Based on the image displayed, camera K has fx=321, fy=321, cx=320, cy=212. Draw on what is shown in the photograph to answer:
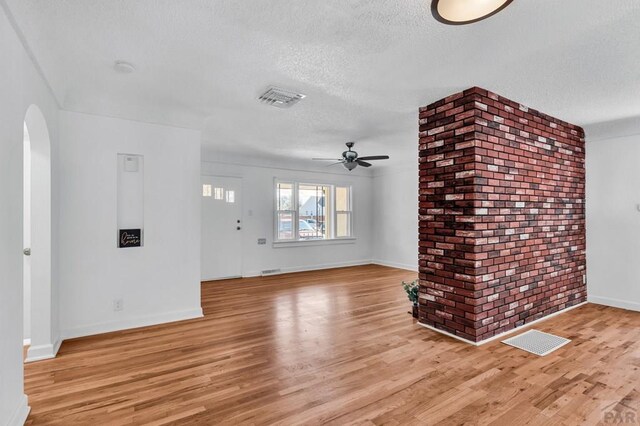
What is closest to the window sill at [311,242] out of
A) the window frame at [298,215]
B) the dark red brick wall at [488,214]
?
the window frame at [298,215]

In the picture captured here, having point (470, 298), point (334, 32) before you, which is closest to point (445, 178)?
point (470, 298)

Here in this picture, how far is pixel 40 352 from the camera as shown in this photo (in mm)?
2834

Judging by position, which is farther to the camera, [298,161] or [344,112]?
[298,161]

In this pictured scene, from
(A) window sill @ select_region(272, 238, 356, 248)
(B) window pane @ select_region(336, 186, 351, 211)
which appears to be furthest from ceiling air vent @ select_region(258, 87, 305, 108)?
(B) window pane @ select_region(336, 186, 351, 211)

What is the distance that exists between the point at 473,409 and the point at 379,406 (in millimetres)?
600

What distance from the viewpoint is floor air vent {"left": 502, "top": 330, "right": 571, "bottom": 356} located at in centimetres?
295

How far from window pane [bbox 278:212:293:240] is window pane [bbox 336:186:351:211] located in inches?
54.3

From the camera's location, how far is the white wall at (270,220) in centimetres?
655

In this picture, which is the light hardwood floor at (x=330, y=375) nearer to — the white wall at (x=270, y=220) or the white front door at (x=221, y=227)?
the white front door at (x=221, y=227)

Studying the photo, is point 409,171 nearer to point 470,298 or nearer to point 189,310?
point 470,298

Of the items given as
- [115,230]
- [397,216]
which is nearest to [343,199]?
[397,216]

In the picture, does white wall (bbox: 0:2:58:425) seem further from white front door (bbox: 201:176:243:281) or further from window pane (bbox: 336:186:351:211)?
window pane (bbox: 336:186:351:211)

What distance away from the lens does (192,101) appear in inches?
131

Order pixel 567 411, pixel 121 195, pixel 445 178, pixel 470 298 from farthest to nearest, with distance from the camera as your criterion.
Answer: pixel 121 195 → pixel 445 178 → pixel 470 298 → pixel 567 411
